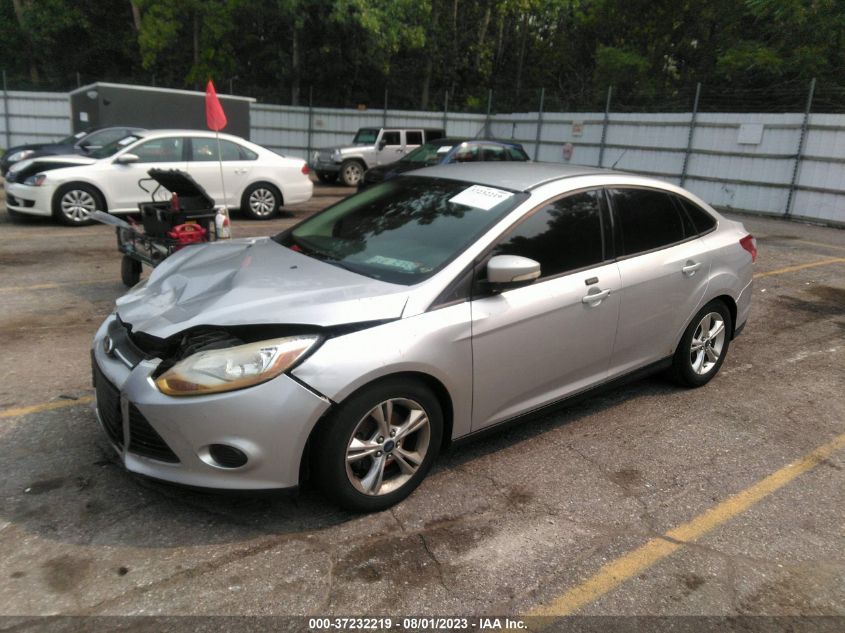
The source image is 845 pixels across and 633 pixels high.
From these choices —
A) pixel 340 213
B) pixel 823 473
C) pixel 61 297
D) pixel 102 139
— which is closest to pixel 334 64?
pixel 102 139

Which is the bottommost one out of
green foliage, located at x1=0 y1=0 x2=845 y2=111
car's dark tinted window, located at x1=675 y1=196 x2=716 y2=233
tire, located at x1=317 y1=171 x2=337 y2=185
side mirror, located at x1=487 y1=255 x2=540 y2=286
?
tire, located at x1=317 y1=171 x2=337 y2=185

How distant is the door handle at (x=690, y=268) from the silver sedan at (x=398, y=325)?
14 mm

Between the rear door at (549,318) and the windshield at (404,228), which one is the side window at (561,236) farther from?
the windshield at (404,228)

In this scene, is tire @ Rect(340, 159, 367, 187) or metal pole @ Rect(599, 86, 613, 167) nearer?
metal pole @ Rect(599, 86, 613, 167)

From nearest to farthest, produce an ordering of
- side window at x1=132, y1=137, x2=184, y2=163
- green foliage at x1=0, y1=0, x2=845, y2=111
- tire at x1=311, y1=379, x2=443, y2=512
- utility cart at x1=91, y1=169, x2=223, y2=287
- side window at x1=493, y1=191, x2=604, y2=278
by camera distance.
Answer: tire at x1=311, y1=379, x2=443, y2=512
side window at x1=493, y1=191, x2=604, y2=278
utility cart at x1=91, y1=169, x2=223, y2=287
side window at x1=132, y1=137, x2=184, y2=163
green foliage at x1=0, y1=0, x2=845, y2=111

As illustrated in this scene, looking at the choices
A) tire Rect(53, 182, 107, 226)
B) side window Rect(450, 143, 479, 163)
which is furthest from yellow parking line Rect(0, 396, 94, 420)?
side window Rect(450, 143, 479, 163)

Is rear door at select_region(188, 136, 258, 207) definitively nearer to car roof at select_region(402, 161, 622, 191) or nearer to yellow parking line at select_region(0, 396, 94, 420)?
yellow parking line at select_region(0, 396, 94, 420)

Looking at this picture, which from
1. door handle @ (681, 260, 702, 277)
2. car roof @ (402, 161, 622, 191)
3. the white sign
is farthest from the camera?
the white sign

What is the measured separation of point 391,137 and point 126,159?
11710mm

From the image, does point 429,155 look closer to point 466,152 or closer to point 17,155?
point 466,152

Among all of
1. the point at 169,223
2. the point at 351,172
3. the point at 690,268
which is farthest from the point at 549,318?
the point at 351,172

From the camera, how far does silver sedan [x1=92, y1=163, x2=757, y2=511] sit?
2.85 m

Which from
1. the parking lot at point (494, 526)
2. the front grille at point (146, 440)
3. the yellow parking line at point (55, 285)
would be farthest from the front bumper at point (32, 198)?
the front grille at point (146, 440)

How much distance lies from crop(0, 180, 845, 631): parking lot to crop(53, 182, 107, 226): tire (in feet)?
20.6
